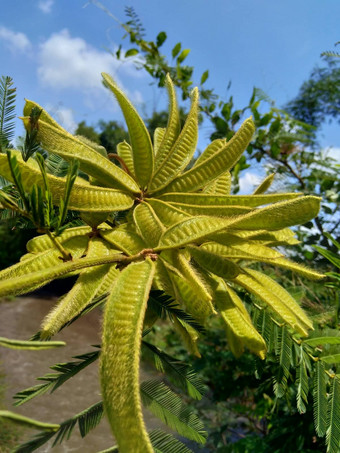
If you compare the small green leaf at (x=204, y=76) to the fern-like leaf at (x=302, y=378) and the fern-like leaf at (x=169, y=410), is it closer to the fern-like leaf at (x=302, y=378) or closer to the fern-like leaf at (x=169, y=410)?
the fern-like leaf at (x=302, y=378)

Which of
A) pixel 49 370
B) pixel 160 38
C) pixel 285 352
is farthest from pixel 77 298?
pixel 49 370

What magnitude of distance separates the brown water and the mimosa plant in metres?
2.39

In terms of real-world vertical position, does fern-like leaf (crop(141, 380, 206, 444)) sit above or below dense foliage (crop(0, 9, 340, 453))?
below

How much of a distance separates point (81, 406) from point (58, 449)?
114 centimetres

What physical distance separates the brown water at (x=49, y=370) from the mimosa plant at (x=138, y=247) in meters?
2.39

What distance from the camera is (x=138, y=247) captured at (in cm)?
55

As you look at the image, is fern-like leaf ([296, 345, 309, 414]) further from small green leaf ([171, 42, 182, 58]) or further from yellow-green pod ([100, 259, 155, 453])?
small green leaf ([171, 42, 182, 58])

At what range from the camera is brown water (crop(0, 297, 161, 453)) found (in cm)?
436

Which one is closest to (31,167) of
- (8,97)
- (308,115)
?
(8,97)

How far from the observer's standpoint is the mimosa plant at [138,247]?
407 mm

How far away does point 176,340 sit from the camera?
383 cm

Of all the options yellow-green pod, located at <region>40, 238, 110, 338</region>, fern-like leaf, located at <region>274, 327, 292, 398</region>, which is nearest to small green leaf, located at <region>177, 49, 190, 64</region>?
fern-like leaf, located at <region>274, 327, 292, 398</region>

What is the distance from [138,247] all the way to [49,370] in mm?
5188

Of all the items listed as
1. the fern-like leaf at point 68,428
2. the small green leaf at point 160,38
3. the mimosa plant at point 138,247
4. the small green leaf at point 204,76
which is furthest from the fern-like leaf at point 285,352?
the small green leaf at point 160,38
